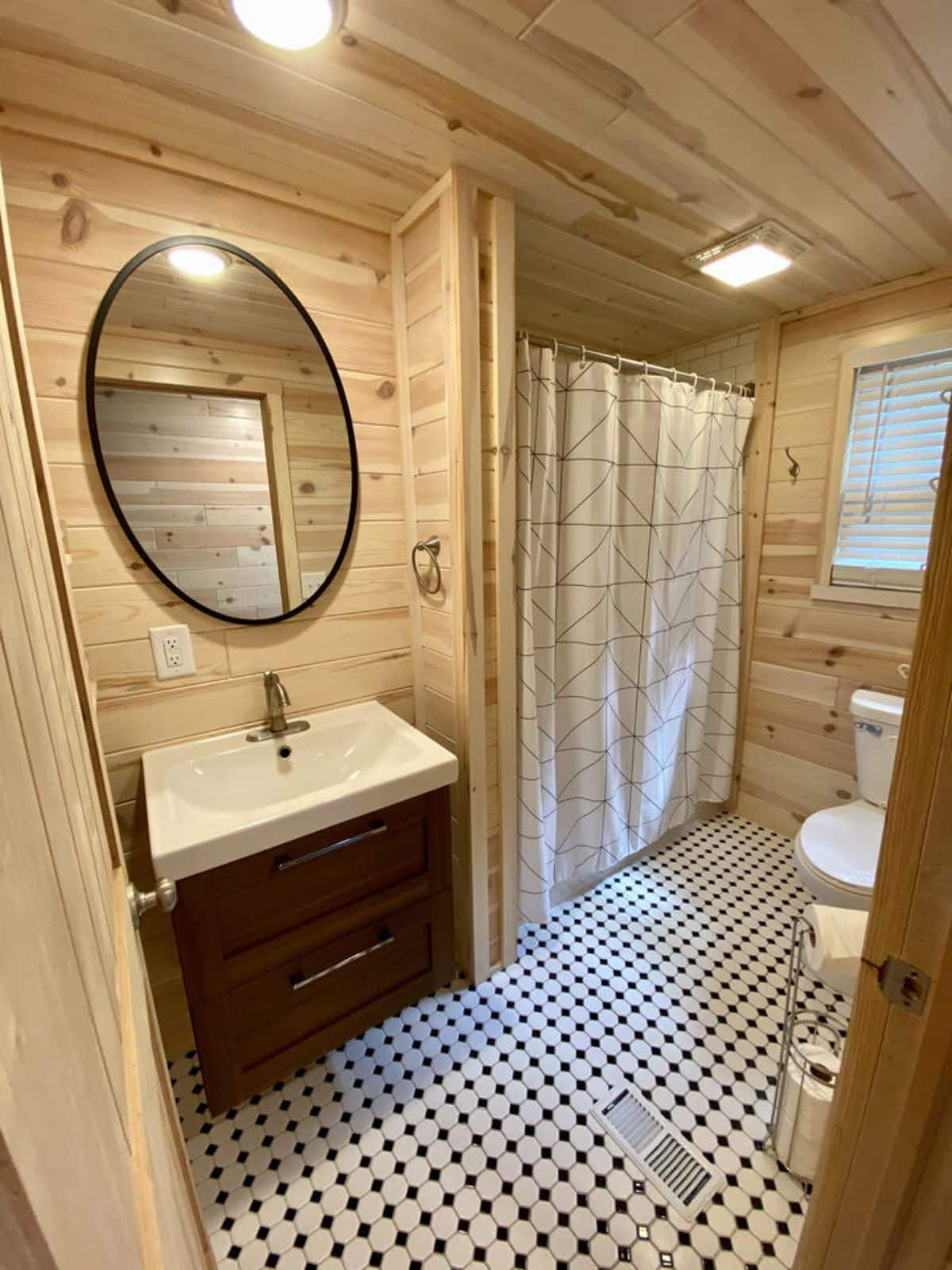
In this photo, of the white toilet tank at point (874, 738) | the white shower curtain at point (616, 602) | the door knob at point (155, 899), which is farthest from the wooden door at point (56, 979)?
the white toilet tank at point (874, 738)

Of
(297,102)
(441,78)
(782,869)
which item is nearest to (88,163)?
(297,102)

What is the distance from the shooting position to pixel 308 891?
118cm

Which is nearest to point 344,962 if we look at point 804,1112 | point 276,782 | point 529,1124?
point 276,782

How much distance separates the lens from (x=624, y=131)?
1.09 metres

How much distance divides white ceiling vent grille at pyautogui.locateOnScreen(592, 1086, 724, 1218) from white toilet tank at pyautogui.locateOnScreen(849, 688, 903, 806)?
124cm

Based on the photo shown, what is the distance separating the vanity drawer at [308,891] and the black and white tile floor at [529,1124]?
0.48 meters

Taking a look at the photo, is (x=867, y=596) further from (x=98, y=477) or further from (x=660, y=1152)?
(x=98, y=477)

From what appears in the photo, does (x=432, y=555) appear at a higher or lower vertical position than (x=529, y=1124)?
higher

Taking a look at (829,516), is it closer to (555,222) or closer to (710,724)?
(710,724)

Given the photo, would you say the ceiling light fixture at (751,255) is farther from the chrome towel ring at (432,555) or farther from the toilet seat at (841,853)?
the toilet seat at (841,853)

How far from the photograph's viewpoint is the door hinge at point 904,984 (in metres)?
0.53

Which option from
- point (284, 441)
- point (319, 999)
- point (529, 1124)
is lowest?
point (529, 1124)

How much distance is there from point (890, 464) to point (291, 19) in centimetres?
209

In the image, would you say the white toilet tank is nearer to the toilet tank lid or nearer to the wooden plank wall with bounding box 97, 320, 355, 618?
the toilet tank lid
